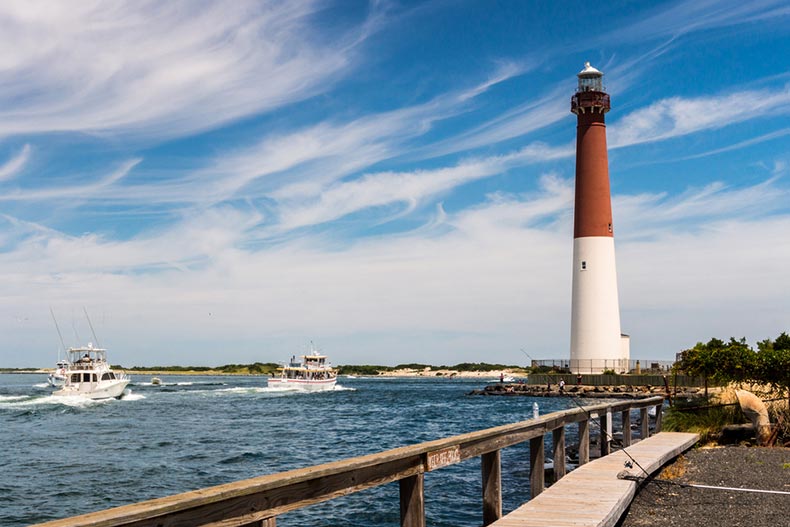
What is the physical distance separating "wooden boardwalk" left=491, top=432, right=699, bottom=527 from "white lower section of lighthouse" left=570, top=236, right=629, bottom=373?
129ft

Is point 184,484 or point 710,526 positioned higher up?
point 710,526

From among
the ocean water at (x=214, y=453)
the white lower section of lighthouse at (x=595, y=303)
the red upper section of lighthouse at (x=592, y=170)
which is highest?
the red upper section of lighthouse at (x=592, y=170)

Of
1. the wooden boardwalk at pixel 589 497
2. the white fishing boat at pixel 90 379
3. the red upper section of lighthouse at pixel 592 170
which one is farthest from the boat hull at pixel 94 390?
the wooden boardwalk at pixel 589 497

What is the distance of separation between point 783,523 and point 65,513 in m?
14.6

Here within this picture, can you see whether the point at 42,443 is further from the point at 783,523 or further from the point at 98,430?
the point at 783,523

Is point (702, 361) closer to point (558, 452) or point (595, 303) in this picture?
point (558, 452)

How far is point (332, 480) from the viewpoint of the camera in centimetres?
553

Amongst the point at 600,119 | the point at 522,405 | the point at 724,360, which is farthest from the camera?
the point at 522,405

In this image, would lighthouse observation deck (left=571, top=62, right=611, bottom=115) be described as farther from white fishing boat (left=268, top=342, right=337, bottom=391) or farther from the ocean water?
white fishing boat (left=268, top=342, right=337, bottom=391)

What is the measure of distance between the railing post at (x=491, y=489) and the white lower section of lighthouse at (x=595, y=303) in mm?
44471

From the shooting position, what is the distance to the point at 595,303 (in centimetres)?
5178

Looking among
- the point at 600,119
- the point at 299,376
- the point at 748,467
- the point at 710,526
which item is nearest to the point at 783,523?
the point at 710,526

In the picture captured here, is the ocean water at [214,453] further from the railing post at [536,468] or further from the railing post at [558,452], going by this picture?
the railing post at [536,468]

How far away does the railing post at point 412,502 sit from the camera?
6.51 meters
